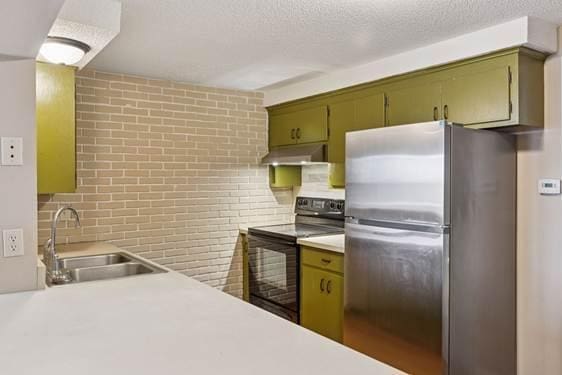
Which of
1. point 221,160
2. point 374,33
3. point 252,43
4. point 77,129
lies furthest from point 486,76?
point 77,129

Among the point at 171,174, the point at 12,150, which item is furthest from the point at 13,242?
the point at 171,174

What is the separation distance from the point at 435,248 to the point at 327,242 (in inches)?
38.0

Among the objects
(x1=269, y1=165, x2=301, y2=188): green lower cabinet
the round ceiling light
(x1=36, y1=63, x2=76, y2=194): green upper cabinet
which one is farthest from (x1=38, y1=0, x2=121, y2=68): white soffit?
(x1=269, y1=165, x2=301, y2=188): green lower cabinet

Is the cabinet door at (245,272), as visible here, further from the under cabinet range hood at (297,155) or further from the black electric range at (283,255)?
the under cabinet range hood at (297,155)

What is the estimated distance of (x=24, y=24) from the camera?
1.44 metres

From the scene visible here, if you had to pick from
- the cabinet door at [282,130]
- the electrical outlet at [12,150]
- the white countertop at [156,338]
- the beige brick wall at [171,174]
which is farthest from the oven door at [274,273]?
the electrical outlet at [12,150]

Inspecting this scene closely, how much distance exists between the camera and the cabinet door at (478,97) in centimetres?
247

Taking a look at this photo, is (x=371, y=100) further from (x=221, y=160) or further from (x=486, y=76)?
(x=221, y=160)

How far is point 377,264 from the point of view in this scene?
270 cm

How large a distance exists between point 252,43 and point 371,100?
3.27ft

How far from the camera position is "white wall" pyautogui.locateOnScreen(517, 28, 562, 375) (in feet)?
8.22

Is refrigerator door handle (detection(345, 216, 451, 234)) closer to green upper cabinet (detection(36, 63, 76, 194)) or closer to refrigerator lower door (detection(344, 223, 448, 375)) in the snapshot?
refrigerator lower door (detection(344, 223, 448, 375))

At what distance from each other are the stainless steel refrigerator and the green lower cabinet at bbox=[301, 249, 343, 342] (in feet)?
0.85

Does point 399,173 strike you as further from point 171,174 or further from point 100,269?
point 171,174
